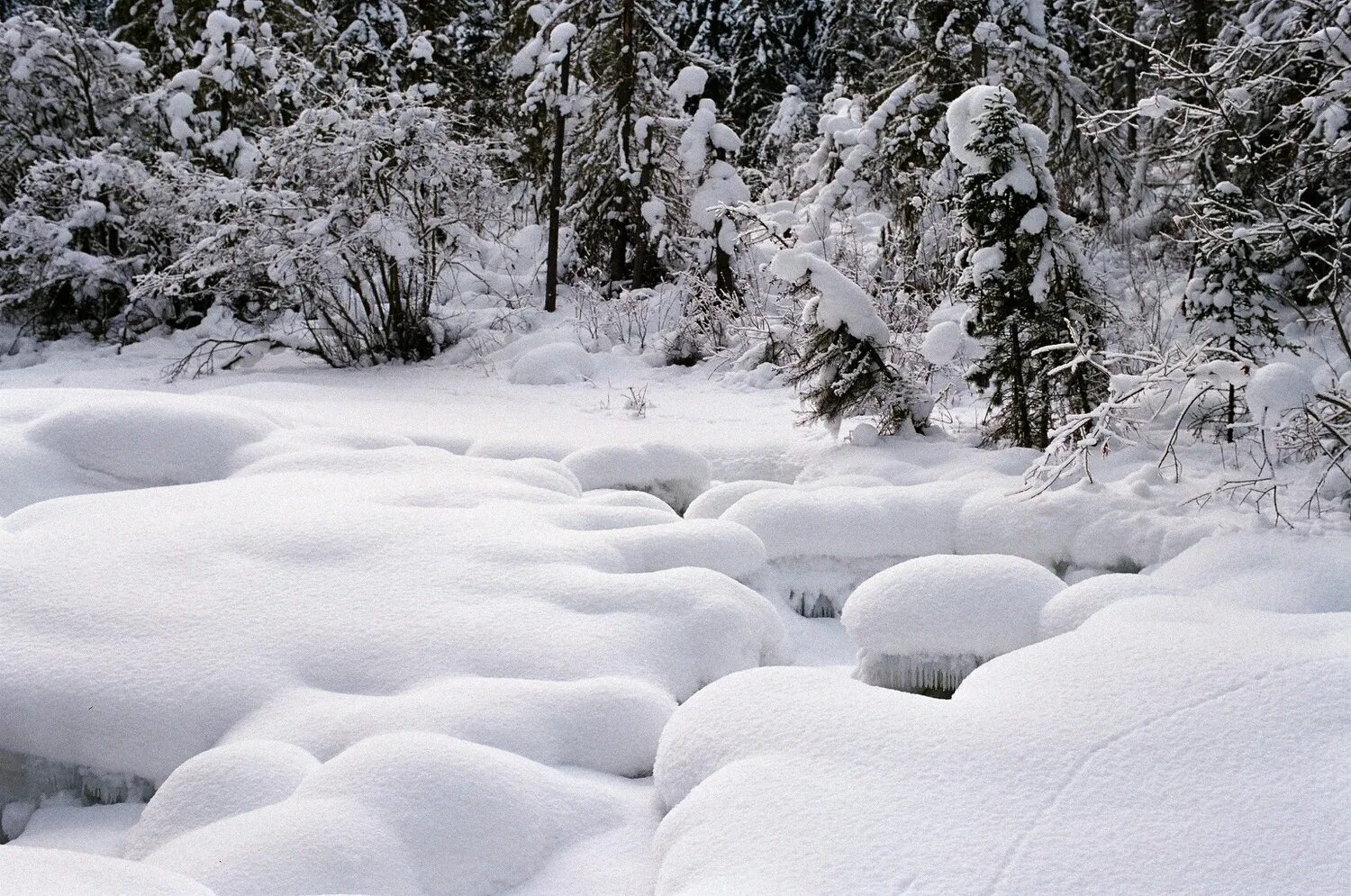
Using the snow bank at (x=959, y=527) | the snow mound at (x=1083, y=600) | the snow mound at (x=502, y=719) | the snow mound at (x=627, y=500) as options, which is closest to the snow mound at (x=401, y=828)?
the snow mound at (x=502, y=719)

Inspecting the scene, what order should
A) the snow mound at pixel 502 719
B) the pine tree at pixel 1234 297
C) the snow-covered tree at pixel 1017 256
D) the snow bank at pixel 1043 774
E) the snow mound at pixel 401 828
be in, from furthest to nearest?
the pine tree at pixel 1234 297 → the snow-covered tree at pixel 1017 256 → the snow mound at pixel 502 719 → the snow mound at pixel 401 828 → the snow bank at pixel 1043 774

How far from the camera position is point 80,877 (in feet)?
7.12

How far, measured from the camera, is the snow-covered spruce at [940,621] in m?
3.89

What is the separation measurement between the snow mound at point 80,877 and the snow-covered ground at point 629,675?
0.01 meters

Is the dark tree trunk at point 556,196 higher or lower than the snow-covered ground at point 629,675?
higher

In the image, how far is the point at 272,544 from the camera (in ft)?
14.0

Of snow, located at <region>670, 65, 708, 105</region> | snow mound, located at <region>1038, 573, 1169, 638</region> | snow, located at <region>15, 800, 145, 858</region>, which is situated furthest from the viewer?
snow, located at <region>670, 65, 708, 105</region>

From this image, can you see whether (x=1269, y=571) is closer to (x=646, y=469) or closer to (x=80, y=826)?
(x=646, y=469)

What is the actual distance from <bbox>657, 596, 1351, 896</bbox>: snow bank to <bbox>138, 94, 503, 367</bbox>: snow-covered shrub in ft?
25.3

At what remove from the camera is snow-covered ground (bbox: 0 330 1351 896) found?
246 centimetres

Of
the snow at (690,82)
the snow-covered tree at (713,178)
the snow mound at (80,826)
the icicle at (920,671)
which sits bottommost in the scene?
the snow mound at (80,826)

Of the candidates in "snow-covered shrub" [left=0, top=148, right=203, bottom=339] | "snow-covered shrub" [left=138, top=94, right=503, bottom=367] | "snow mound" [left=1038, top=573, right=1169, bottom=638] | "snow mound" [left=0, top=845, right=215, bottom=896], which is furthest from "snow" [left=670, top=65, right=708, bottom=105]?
"snow mound" [left=0, top=845, right=215, bottom=896]

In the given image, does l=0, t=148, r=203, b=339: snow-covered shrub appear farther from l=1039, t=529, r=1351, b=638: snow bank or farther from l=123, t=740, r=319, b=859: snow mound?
l=1039, t=529, r=1351, b=638: snow bank

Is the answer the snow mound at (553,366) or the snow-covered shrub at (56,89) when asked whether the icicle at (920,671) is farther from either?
the snow-covered shrub at (56,89)
